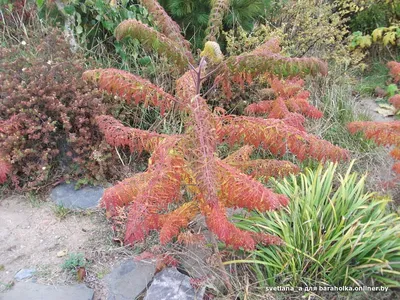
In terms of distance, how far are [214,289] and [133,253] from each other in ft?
2.33

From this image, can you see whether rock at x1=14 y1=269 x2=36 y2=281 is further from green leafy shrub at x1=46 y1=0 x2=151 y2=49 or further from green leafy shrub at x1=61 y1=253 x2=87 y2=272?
green leafy shrub at x1=46 y1=0 x2=151 y2=49

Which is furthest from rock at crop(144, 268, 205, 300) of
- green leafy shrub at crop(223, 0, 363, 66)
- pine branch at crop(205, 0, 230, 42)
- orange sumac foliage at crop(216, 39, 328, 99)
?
green leafy shrub at crop(223, 0, 363, 66)

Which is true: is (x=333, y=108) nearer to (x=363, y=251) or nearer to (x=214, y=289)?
(x=363, y=251)

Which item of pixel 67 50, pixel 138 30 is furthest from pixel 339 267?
pixel 67 50

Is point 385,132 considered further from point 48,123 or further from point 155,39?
point 48,123

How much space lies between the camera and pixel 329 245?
2420mm

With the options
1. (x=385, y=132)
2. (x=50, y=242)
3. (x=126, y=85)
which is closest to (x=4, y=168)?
(x=50, y=242)

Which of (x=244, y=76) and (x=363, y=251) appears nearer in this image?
(x=244, y=76)

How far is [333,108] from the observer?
14.2 feet

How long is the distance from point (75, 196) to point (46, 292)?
0.91m

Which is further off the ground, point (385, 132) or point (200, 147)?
point (200, 147)

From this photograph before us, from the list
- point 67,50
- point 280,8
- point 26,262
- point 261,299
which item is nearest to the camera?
point 261,299

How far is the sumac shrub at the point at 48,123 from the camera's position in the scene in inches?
127

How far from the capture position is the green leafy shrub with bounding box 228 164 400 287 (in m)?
2.35
